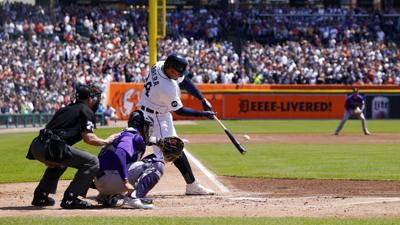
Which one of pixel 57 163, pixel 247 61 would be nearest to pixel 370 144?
pixel 57 163

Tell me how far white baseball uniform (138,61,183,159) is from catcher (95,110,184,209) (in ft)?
2.27

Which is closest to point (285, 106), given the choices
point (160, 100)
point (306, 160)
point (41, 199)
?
point (306, 160)

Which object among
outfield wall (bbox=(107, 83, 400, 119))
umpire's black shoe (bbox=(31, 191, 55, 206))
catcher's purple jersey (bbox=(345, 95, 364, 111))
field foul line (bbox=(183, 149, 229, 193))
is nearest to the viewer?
umpire's black shoe (bbox=(31, 191, 55, 206))

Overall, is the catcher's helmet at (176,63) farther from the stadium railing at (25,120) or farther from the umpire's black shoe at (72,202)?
the stadium railing at (25,120)

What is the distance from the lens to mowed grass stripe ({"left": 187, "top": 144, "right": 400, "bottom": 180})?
15.9 m

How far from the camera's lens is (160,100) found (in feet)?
39.0

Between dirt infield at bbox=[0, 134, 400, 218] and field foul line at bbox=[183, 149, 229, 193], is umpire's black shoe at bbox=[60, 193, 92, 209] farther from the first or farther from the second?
field foul line at bbox=[183, 149, 229, 193]

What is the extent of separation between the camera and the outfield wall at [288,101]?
44.1 m

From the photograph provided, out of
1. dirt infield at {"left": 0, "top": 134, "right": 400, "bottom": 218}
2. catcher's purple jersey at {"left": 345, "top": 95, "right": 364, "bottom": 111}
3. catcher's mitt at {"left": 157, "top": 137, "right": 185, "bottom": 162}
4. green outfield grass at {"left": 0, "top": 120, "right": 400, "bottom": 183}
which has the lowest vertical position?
catcher's purple jersey at {"left": 345, "top": 95, "right": 364, "bottom": 111}

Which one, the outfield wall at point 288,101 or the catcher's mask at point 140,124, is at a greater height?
the catcher's mask at point 140,124

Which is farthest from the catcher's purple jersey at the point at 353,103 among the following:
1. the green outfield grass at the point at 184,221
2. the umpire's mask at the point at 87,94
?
the green outfield grass at the point at 184,221

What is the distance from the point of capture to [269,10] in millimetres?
51438

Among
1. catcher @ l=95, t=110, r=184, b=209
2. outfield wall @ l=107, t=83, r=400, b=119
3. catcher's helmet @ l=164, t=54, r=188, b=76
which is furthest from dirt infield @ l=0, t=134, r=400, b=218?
outfield wall @ l=107, t=83, r=400, b=119

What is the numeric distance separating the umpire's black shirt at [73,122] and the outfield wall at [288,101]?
3293cm
